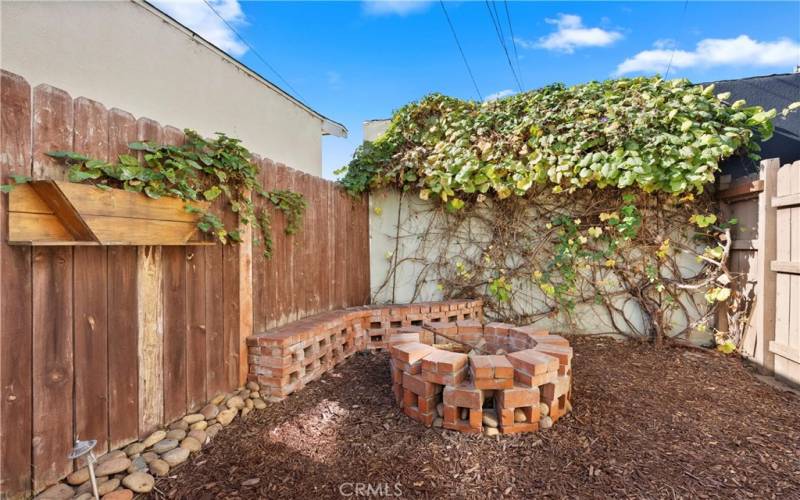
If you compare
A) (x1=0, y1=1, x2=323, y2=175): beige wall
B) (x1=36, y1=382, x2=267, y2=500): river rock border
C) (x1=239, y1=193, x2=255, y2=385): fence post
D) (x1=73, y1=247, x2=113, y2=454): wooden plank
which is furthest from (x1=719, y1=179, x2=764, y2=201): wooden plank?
(x1=0, y1=1, x2=323, y2=175): beige wall

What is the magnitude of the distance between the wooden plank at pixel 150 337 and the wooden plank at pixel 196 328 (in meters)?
0.17

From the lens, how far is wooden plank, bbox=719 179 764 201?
115 inches

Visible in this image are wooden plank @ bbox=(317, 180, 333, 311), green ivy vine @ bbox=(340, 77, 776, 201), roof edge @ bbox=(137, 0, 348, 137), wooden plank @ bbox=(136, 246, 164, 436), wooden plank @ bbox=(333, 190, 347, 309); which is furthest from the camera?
wooden plank @ bbox=(333, 190, 347, 309)

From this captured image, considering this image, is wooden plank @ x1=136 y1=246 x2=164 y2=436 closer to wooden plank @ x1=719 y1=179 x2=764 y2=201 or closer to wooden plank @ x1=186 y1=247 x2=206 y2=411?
wooden plank @ x1=186 y1=247 x2=206 y2=411

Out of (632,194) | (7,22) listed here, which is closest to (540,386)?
(632,194)

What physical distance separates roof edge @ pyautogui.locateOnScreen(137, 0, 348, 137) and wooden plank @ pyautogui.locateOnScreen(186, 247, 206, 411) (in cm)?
299

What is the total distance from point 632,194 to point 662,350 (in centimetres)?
154

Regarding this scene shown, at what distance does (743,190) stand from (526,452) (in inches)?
122

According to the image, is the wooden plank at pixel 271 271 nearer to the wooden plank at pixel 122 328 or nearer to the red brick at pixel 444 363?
the wooden plank at pixel 122 328

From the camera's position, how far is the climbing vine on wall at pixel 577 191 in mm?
3107

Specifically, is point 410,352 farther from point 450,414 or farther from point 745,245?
point 745,245

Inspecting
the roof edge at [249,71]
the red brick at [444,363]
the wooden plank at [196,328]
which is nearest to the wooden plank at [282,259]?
the wooden plank at [196,328]

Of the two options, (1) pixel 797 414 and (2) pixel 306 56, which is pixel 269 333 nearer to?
(1) pixel 797 414

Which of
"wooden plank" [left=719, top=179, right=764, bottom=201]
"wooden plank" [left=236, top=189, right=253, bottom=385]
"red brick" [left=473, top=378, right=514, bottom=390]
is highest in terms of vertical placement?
"wooden plank" [left=719, top=179, right=764, bottom=201]
